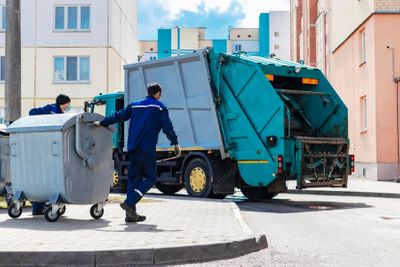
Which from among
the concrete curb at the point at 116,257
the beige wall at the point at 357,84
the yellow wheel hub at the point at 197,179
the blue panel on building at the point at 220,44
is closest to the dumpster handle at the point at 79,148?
the concrete curb at the point at 116,257

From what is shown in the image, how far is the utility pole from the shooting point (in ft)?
37.9

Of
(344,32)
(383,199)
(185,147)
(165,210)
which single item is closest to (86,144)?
(165,210)

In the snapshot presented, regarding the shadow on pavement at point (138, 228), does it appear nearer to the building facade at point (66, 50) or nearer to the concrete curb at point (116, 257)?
the concrete curb at point (116, 257)

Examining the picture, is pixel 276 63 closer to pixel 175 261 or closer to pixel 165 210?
pixel 165 210

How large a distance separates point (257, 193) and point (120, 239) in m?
8.71

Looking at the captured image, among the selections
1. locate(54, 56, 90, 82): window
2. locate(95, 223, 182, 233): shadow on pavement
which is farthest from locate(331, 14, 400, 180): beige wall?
locate(95, 223, 182, 233): shadow on pavement

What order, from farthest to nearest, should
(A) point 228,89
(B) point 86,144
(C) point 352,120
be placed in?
(C) point 352,120, (A) point 228,89, (B) point 86,144

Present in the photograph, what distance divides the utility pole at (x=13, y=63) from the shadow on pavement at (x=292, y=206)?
4.65 m

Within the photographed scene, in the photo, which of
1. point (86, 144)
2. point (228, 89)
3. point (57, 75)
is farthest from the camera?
point (57, 75)

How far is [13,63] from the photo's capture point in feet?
38.1

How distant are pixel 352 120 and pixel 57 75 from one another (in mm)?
14493

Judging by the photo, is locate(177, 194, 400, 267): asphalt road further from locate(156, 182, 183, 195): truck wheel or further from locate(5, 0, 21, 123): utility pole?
locate(5, 0, 21, 123): utility pole

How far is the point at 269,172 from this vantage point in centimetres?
1268

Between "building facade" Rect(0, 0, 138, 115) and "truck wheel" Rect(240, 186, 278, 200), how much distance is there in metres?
17.6
